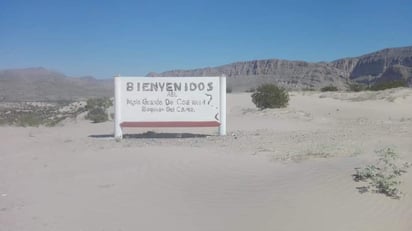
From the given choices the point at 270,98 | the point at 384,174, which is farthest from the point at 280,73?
the point at 384,174

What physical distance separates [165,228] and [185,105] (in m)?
10.0

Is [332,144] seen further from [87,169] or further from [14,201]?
[14,201]

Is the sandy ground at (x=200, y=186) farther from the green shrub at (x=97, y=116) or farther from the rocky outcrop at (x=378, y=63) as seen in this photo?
the rocky outcrop at (x=378, y=63)

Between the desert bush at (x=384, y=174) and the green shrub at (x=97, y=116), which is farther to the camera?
the green shrub at (x=97, y=116)

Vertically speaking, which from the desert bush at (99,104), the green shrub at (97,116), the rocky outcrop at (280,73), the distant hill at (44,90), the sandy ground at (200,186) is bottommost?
the sandy ground at (200,186)

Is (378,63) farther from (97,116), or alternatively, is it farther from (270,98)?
(97,116)

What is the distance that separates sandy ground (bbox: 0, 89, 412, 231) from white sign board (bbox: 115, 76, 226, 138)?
4.49 ft

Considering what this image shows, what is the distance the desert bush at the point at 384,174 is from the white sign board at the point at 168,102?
769 centimetres

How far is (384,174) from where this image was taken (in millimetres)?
9125

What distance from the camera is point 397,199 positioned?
8250mm

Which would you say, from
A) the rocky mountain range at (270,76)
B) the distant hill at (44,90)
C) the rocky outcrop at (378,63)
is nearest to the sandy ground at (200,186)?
the rocky mountain range at (270,76)

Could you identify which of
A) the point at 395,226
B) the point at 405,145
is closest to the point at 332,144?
the point at 405,145

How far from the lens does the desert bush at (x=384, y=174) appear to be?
8.55 metres

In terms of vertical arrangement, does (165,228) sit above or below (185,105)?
below
